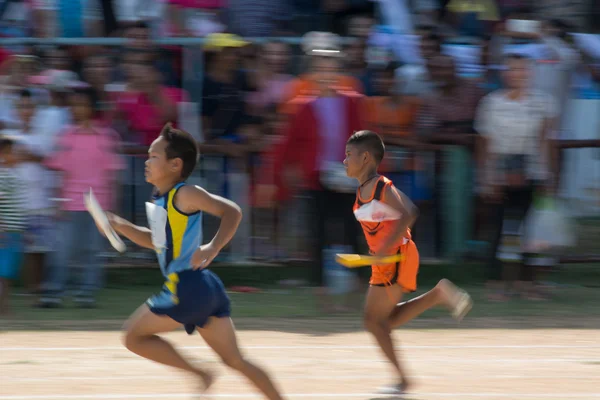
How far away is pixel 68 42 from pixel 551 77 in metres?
4.65

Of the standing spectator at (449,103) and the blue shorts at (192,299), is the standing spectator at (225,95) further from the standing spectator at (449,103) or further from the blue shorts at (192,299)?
the blue shorts at (192,299)

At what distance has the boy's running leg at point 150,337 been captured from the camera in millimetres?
5566

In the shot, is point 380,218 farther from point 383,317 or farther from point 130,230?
point 130,230

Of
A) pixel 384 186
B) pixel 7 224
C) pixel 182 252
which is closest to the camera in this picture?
pixel 182 252

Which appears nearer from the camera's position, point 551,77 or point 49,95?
point 49,95

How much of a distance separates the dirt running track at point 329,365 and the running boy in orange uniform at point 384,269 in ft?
1.26

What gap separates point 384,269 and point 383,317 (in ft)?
0.91

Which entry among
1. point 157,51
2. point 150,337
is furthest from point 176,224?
point 157,51

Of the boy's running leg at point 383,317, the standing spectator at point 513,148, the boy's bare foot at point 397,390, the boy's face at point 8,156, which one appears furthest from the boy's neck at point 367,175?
the boy's face at point 8,156

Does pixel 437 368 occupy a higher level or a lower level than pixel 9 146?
lower

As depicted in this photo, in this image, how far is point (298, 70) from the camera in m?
10.6

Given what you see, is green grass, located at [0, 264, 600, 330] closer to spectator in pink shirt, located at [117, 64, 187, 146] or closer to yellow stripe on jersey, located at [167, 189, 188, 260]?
spectator in pink shirt, located at [117, 64, 187, 146]

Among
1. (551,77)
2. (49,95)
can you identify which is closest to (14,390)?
(49,95)

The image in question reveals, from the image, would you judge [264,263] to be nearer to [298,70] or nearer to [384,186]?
[298,70]
